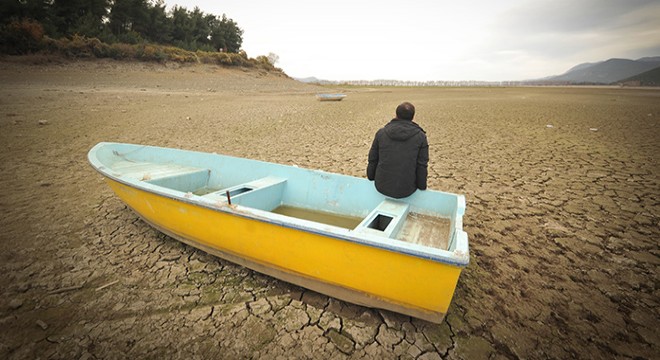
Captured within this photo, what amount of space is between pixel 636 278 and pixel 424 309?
2.46m

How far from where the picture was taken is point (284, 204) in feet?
12.3

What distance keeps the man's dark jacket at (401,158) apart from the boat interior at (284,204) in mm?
214

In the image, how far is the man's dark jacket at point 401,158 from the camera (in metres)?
2.77

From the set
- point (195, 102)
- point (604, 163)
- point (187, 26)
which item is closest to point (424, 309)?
point (604, 163)

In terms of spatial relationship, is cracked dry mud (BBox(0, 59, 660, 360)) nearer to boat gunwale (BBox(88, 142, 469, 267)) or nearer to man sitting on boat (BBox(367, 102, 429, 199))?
boat gunwale (BBox(88, 142, 469, 267))

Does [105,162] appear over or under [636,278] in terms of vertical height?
over

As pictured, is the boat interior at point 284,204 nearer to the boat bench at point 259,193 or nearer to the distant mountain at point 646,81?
the boat bench at point 259,193

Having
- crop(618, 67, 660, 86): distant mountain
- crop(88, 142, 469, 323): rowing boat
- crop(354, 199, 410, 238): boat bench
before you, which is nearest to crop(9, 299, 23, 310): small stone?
crop(88, 142, 469, 323): rowing boat

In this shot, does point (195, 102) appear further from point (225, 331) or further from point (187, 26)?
point (187, 26)

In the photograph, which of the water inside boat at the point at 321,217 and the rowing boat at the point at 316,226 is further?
the water inside boat at the point at 321,217

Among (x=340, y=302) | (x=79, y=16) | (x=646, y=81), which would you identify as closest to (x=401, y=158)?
(x=340, y=302)

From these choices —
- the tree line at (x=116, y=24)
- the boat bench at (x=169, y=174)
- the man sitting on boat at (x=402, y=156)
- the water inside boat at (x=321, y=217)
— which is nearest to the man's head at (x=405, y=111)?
the man sitting on boat at (x=402, y=156)

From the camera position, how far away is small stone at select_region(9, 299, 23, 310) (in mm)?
2360

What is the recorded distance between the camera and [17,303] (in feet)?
7.89
